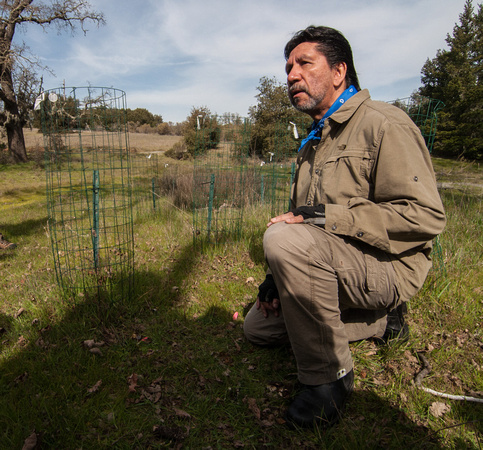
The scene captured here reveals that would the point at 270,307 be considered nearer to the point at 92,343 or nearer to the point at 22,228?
the point at 92,343

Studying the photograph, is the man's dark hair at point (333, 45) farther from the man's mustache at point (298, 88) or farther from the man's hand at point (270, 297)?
the man's hand at point (270, 297)

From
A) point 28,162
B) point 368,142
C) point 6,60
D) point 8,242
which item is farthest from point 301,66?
point 28,162

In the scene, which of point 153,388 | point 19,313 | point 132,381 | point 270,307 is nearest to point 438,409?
point 270,307

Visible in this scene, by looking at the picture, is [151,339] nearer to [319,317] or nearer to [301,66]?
[319,317]

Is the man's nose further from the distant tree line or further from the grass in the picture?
the distant tree line

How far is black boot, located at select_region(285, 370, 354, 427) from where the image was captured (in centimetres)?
166

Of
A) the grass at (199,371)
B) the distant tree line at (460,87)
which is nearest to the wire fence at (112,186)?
the grass at (199,371)

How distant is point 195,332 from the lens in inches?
104

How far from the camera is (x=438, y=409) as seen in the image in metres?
1.75

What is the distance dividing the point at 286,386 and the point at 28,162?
2007 cm

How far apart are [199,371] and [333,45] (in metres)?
2.36

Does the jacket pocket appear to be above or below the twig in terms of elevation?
above

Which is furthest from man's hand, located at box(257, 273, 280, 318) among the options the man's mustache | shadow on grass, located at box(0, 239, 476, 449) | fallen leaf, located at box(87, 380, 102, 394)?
the man's mustache

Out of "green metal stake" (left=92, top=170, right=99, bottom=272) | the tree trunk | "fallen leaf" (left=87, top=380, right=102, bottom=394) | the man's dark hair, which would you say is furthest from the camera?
the tree trunk
